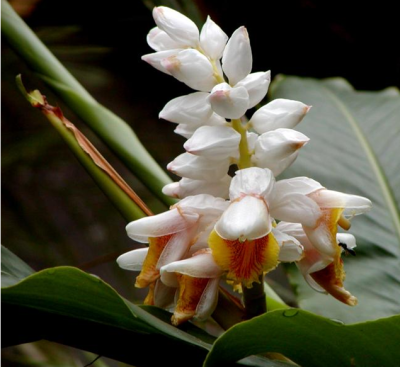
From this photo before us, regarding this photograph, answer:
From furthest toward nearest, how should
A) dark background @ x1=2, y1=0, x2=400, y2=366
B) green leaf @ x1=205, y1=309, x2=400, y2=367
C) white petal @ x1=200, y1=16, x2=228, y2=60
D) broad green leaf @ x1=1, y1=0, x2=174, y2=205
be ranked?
1. dark background @ x1=2, y1=0, x2=400, y2=366
2. broad green leaf @ x1=1, y1=0, x2=174, y2=205
3. white petal @ x1=200, y1=16, x2=228, y2=60
4. green leaf @ x1=205, y1=309, x2=400, y2=367

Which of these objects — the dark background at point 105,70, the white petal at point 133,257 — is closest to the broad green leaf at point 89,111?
the white petal at point 133,257

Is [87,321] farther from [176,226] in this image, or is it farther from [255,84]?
[255,84]

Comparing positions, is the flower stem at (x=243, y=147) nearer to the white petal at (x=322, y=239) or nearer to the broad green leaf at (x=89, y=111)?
the white petal at (x=322, y=239)

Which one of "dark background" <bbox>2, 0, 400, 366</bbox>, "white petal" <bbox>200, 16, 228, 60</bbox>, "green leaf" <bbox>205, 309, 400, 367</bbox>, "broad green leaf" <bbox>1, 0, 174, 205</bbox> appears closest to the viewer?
"green leaf" <bbox>205, 309, 400, 367</bbox>

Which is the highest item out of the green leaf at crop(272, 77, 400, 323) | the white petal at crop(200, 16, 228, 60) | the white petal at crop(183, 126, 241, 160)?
the white petal at crop(200, 16, 228, 60)

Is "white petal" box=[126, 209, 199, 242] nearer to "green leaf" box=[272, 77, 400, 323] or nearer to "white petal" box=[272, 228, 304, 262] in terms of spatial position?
"white petal" box=[272, 228, 304, 262]

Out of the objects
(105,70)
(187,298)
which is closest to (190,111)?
(187,298)

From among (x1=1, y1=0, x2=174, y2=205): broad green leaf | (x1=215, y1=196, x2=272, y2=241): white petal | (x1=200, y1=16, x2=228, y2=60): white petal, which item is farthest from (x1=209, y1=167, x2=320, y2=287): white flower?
(x1=1, y1=0, x2=174, y2=205): broad green leaf
